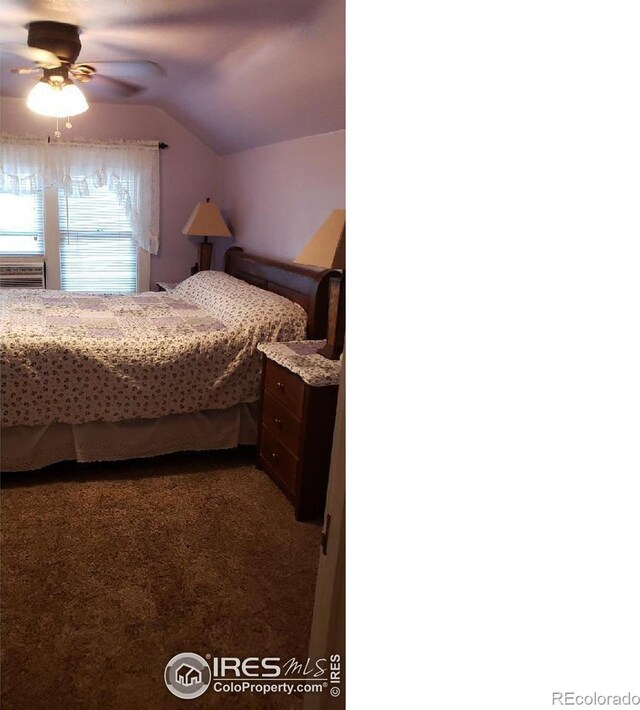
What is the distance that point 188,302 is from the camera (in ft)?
14.3

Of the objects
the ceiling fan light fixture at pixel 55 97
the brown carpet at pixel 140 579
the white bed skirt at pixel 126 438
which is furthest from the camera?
the ceiling fan light fixture at pixel 55 97

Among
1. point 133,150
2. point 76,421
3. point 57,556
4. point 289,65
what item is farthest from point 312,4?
point 133,150

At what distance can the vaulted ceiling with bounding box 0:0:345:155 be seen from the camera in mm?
2666

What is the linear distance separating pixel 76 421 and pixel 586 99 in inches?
110

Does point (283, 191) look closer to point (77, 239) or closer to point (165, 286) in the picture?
point (165, 286)

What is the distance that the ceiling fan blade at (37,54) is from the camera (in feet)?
10.7

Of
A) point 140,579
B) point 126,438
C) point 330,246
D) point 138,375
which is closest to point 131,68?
point 138,375

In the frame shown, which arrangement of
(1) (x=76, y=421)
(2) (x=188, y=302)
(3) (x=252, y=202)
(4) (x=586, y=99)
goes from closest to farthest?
(4) (x=586, y=99) → (1) (x=76, y=421) → (2) (x=188, y=302) → (3) (x=252, y=202)

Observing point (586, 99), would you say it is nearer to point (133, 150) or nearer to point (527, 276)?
point (527, 276)

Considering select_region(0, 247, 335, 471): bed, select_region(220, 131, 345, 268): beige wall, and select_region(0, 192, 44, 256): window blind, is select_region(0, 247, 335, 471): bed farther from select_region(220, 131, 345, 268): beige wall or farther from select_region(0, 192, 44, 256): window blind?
select_region(0, 192, 44, 256): window blind

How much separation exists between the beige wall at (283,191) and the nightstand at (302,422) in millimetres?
1024

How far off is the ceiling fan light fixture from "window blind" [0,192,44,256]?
6.11 ft

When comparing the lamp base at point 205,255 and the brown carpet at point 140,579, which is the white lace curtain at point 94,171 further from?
the brown carpet at point 140,579

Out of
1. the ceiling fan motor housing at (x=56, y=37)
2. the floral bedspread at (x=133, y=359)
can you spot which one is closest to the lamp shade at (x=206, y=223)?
the floral bedspread at (x=133, y=359)
